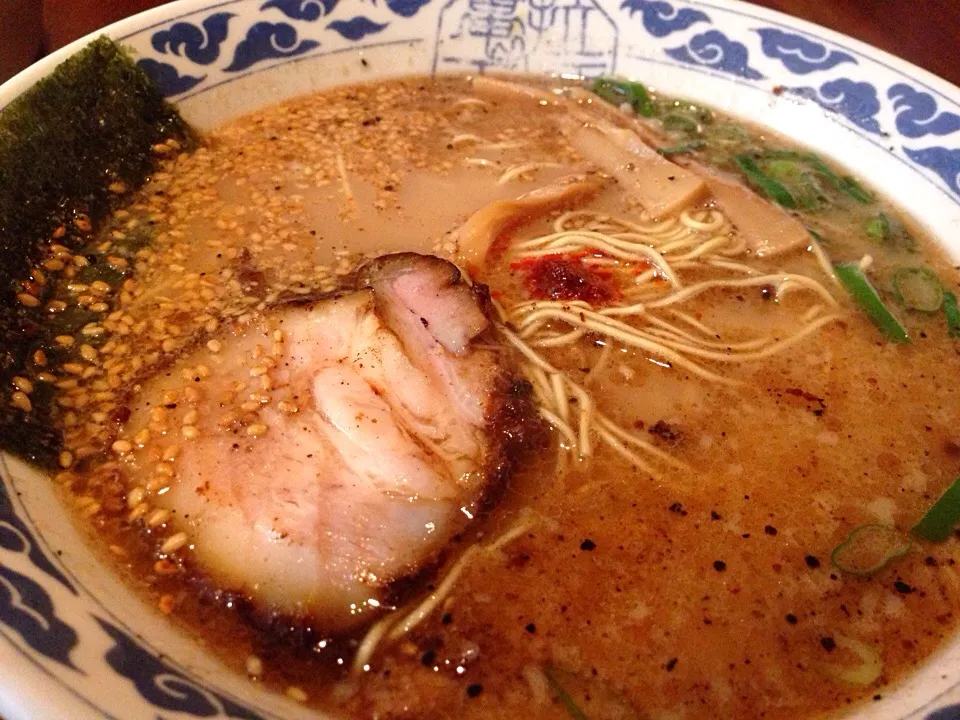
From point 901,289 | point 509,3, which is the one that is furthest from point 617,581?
point 509,3

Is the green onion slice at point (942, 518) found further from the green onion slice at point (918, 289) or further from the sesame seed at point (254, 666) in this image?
the sesame seed at point (254, 666)

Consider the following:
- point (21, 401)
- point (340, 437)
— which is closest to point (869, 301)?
Result: point (340, 437)

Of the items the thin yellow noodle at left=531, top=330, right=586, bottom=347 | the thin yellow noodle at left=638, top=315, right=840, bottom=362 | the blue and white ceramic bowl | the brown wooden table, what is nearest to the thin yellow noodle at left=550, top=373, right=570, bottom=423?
the thin yellow noodle at left=531, top=330, right=586, bottom=347

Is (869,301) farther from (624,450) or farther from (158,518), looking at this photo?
(158,518)

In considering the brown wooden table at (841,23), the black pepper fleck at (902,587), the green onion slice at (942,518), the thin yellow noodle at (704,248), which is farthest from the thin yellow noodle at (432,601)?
the brown wooden table at (841,23)

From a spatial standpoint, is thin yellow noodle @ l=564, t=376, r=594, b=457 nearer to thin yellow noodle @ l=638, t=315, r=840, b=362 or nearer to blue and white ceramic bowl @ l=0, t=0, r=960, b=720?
thin yellow noodle @ l=638, t=315, r=840, b=362

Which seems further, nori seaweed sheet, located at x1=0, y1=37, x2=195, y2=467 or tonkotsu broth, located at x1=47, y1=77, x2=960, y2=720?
nori seaweed sheet, located at x1=0, y1=37, x2=195, y2=467
